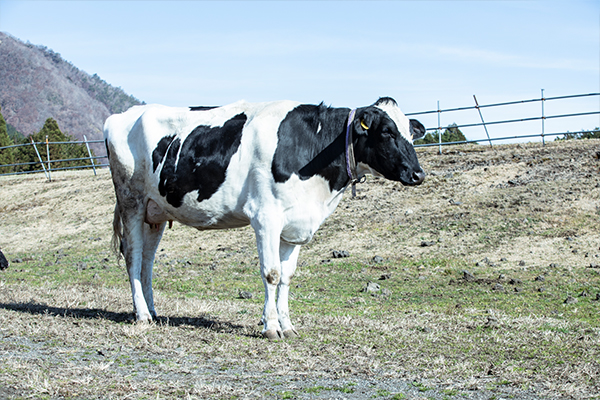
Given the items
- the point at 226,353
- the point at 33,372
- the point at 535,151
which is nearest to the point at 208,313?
the point at 226,353

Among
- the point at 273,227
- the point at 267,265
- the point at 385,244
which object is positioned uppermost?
the point at 273,227

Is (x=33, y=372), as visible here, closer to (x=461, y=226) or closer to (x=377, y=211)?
(x=461, y=226)

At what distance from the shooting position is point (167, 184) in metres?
7.01

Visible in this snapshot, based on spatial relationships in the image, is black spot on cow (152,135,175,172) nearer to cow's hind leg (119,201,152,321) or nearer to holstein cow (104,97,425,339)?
holstein cow (104,97,425,339)

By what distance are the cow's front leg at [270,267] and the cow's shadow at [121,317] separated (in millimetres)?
240

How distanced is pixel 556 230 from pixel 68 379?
36.4 feet

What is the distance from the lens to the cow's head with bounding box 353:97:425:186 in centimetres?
625

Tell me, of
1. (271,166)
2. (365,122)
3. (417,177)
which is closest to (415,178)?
(417,177)

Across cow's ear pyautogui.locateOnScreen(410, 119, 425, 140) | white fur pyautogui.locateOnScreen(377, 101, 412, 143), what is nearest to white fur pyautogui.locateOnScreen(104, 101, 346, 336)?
white fur pyautogui.locateOnScreen(377, 101, 412, 143)

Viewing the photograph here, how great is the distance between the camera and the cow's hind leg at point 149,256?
7.54m

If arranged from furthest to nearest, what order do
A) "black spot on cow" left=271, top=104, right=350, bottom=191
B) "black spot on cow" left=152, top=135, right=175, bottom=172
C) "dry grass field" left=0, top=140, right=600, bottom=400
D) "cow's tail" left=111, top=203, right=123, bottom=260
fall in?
"cow's tail" left=111, top=203, right=123, bottom=260 → "black spot on cow" left=152, top=135, right=175, bottom=172 → "black spot on cow" left=271, top=104, right=350, bottom=191 → "dry grass field" left=0, top=140, right=600, bottom=400

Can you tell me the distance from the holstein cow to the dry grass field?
966 millimetres

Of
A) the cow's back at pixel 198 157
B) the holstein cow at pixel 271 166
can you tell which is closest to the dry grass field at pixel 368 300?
the holstein cow at pixel 271 166

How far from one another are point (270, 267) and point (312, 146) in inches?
51.0
